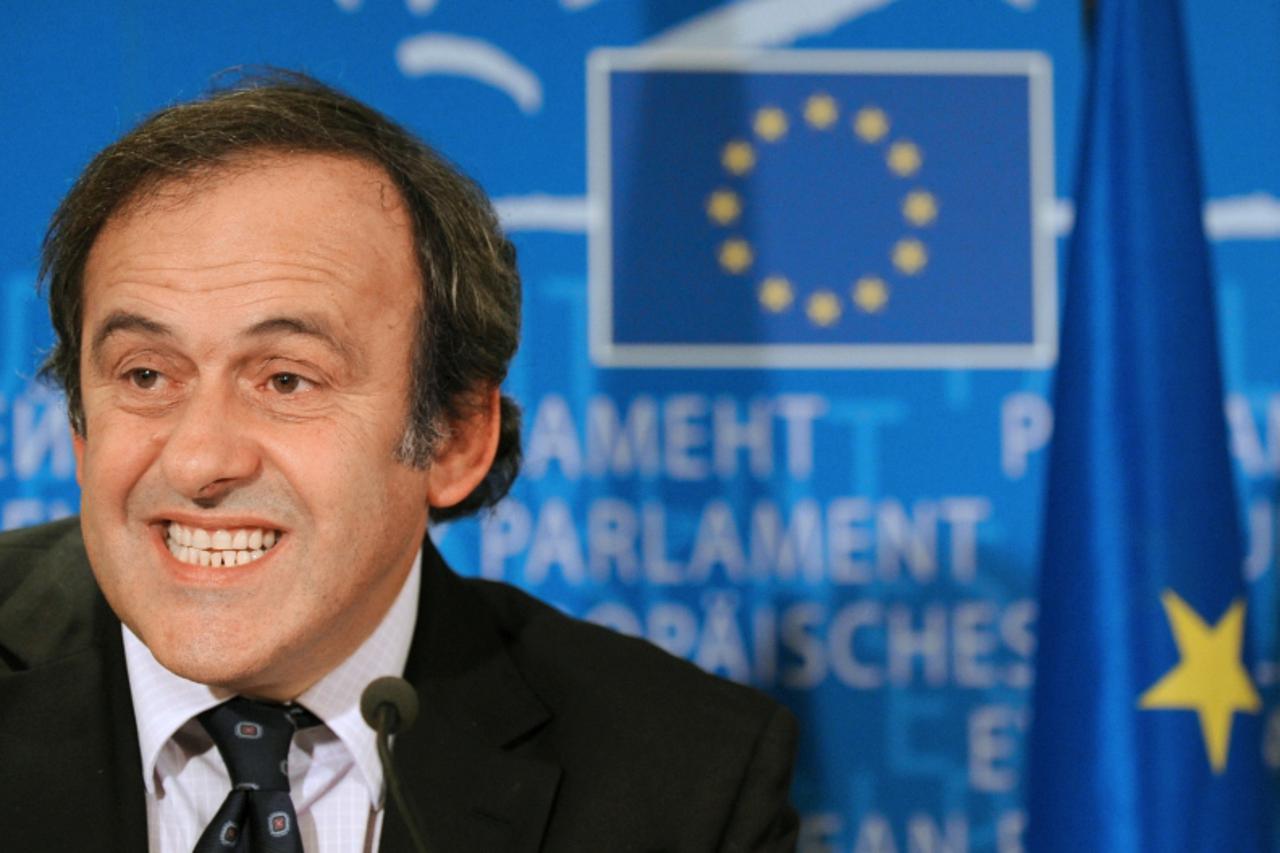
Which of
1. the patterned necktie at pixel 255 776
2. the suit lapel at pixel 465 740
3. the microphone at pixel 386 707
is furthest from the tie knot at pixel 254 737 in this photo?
the microphone at pixel 386 707

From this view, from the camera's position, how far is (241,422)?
1.63 m

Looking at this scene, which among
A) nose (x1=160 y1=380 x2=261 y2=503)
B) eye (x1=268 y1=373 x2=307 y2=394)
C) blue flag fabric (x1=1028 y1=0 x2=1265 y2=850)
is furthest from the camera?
blue flag fabric (x1=1028 y1=0 x2=1265 y2=850)

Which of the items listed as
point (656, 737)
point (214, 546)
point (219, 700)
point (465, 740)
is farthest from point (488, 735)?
point (214, 546)

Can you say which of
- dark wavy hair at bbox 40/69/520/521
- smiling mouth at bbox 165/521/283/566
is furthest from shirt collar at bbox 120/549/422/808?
dark wavy hair at bbox 40/69/520/521

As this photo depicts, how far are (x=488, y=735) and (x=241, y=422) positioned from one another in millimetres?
499

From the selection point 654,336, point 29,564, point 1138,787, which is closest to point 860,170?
point 654,336

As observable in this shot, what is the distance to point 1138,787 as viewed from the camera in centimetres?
219

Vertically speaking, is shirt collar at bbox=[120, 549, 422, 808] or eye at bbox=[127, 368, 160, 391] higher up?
eye at bbox=[127, 368, 160, 391]

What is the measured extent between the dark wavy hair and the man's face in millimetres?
40

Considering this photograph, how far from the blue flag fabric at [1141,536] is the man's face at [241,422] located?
1044 millimetres

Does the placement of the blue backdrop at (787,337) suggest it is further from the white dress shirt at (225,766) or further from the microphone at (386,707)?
the microphone at (386,707)

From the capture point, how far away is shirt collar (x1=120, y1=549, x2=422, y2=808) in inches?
68.2

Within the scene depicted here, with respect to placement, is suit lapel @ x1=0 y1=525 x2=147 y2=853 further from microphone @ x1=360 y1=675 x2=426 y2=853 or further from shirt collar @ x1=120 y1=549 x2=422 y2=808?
microphone @ x1=360 y1=675 x2=426 y2=853

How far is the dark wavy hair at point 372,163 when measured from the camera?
177 centimetres
